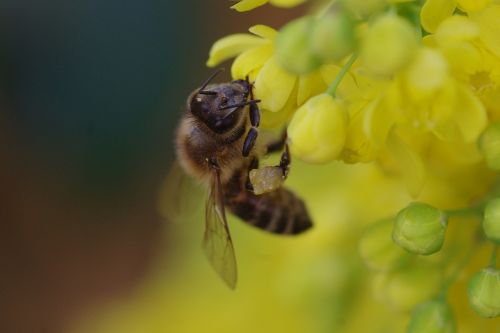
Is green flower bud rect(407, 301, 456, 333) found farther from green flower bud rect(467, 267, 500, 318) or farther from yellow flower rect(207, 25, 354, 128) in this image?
yellow flower rect(207, 25, 354, 128)

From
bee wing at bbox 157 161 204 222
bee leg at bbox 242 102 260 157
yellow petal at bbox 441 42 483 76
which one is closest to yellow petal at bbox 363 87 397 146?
yellow petal at bbox 441 42 483 76

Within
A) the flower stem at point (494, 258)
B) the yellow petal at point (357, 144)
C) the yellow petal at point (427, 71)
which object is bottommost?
the flower stem at point (494, 258)

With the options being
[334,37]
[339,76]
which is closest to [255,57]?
[339,76]

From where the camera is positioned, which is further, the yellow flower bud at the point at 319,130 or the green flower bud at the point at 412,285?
the green flower bud at the point at 412,285

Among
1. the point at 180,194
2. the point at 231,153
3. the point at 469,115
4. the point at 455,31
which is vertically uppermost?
the point at 455,31

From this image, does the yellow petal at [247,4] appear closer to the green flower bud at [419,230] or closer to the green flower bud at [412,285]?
the green flower bud at [419,230]

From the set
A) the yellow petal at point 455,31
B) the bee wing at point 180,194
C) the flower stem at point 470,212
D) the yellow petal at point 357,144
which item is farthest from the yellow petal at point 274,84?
the bee wing at point 180,194

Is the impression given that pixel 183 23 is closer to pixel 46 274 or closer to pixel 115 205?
pixel 115 205

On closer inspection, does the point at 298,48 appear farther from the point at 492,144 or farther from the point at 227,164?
the point at 227,164
